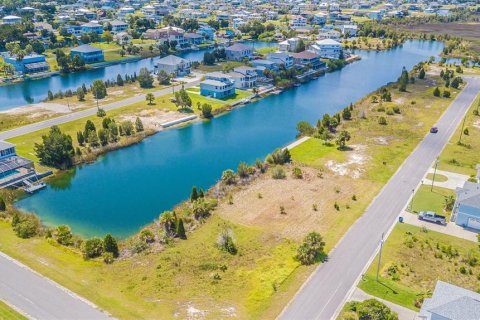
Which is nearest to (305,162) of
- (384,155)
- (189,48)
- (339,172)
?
(339,172)

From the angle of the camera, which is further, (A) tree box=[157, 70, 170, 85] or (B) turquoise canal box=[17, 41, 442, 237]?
(A) tree box=[157, 70, 170, 85]

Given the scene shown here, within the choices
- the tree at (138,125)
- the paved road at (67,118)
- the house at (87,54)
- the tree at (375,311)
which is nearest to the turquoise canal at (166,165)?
the tree at (138,125)

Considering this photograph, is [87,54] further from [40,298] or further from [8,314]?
[8,314]

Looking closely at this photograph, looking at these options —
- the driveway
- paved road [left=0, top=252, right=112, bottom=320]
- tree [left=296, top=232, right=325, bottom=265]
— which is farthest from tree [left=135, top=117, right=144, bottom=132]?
the driveway

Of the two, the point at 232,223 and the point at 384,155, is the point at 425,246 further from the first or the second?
the point at 384,155

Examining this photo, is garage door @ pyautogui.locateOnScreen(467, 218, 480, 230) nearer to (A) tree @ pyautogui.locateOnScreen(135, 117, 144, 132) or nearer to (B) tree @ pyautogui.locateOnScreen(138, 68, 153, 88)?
(A) tree @ pyautogui.locateOnScreen(135, 117, 144, 132)

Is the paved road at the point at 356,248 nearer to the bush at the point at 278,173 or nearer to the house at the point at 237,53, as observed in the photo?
the bush at the point at 278,173

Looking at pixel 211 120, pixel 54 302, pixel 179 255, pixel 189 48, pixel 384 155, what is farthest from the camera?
pixel 189 48

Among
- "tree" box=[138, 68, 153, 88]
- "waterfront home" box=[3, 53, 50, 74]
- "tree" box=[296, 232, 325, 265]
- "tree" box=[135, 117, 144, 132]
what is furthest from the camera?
"waterfront home" box=[3, 53, 50, 74]
